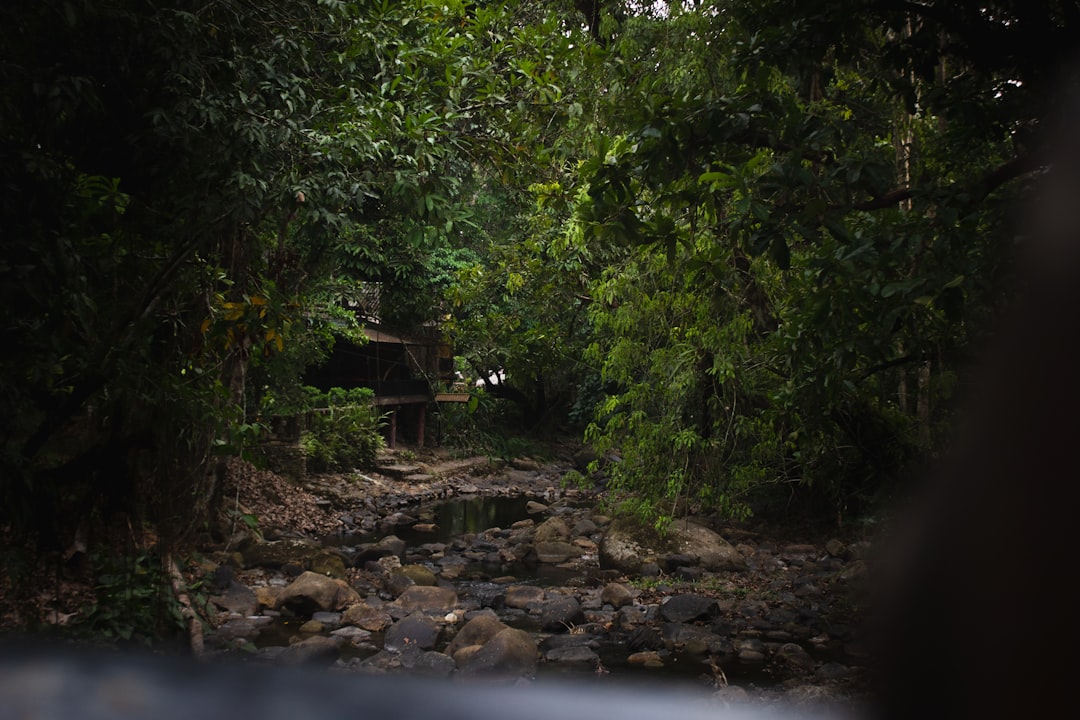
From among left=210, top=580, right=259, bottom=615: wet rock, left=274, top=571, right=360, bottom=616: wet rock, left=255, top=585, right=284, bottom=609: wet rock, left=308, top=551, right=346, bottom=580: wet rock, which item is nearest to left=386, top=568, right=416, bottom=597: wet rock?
left=308, top=551, right=346, bottom=580: wet rock

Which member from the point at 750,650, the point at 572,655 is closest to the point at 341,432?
the point at 572,655

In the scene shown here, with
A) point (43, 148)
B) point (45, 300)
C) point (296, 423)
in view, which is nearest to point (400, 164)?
point (43, 148)

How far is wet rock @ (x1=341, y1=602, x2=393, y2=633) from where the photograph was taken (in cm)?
602

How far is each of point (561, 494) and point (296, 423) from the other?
4.88 m

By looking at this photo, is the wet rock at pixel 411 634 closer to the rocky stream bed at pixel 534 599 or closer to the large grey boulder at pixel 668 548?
the rocky stream bed at pixel 534 599

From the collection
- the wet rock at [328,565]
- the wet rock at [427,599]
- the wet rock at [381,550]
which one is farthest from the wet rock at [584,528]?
the wet rock at [328,565]

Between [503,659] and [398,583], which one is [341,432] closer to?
[398,583]

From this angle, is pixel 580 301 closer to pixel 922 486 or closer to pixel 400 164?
pixel 400 164

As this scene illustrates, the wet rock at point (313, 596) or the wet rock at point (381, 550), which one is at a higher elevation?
the wet rock at point (313, 596)

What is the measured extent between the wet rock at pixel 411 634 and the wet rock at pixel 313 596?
0.71 metres

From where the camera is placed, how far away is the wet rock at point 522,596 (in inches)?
269

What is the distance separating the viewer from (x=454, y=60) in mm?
4371

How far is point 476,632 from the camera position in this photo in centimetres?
561

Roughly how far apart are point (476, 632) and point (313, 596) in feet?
4.94
